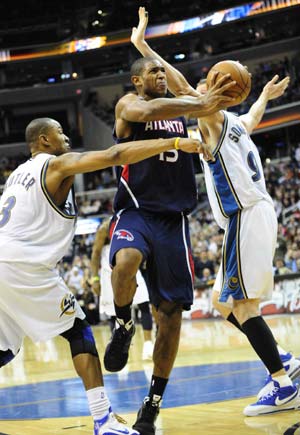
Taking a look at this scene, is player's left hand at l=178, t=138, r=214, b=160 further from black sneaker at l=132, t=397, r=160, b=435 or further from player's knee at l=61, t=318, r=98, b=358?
black sneaker at l=132, t=397, r=160, b=435

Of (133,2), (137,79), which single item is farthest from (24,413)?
(133,2)

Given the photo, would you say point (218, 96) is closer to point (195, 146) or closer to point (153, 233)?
point (195, 146)

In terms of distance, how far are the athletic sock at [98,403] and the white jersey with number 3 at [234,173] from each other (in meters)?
1.77

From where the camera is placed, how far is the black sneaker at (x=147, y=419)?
443 centimetres

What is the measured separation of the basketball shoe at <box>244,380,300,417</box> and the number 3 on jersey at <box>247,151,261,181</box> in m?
1.51

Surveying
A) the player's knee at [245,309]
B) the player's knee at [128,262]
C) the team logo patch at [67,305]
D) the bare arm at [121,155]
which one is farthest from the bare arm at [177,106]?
the player's knee at [245,309]

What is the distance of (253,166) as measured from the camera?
17.6 ft

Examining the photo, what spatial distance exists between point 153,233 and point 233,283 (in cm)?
84

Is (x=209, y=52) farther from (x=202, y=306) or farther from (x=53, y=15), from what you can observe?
(x=202, y=306)

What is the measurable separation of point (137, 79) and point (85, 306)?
1449cm

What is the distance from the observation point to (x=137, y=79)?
198 inches

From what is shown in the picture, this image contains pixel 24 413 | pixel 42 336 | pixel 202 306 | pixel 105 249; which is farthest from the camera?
pixel 202 306

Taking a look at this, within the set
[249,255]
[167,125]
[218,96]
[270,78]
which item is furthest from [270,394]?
[270,78]

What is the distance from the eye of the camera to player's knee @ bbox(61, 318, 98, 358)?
14.5 feet
